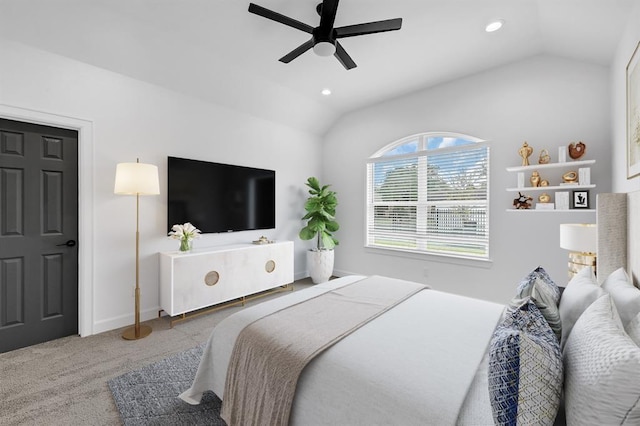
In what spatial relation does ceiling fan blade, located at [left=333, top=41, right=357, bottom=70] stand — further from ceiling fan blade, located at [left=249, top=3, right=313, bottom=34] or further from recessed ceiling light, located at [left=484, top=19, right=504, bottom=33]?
recessed ceiling light, located at [left=484, top=19, right=504, bottom=33]

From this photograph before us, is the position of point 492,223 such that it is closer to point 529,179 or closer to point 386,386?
point 529,179

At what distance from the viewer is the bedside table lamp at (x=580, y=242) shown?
6.96ft

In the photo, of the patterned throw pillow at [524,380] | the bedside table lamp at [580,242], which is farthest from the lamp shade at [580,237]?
the patterned throw pillow at [524,380]

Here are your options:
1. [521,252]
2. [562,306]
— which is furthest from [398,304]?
[521,252]

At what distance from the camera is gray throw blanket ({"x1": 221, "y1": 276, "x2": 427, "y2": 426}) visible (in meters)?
1.21

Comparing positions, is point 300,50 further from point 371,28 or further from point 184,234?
point 184,234

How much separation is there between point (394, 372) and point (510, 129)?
3347mm

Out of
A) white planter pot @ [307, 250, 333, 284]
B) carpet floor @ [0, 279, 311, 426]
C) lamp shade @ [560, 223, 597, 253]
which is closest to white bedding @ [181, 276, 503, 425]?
carpet floor @ [0, 279, 311, 426]

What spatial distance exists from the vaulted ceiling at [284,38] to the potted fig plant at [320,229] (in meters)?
1.74

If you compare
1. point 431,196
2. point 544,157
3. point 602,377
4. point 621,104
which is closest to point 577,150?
point 544,157

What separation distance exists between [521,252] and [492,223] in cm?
44

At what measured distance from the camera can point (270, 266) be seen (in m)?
3.86

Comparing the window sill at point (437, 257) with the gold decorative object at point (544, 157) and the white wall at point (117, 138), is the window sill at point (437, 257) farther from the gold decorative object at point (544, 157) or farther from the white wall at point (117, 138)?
the white wall at point (117, 138)

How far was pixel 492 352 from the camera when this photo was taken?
Result: 914 mm
